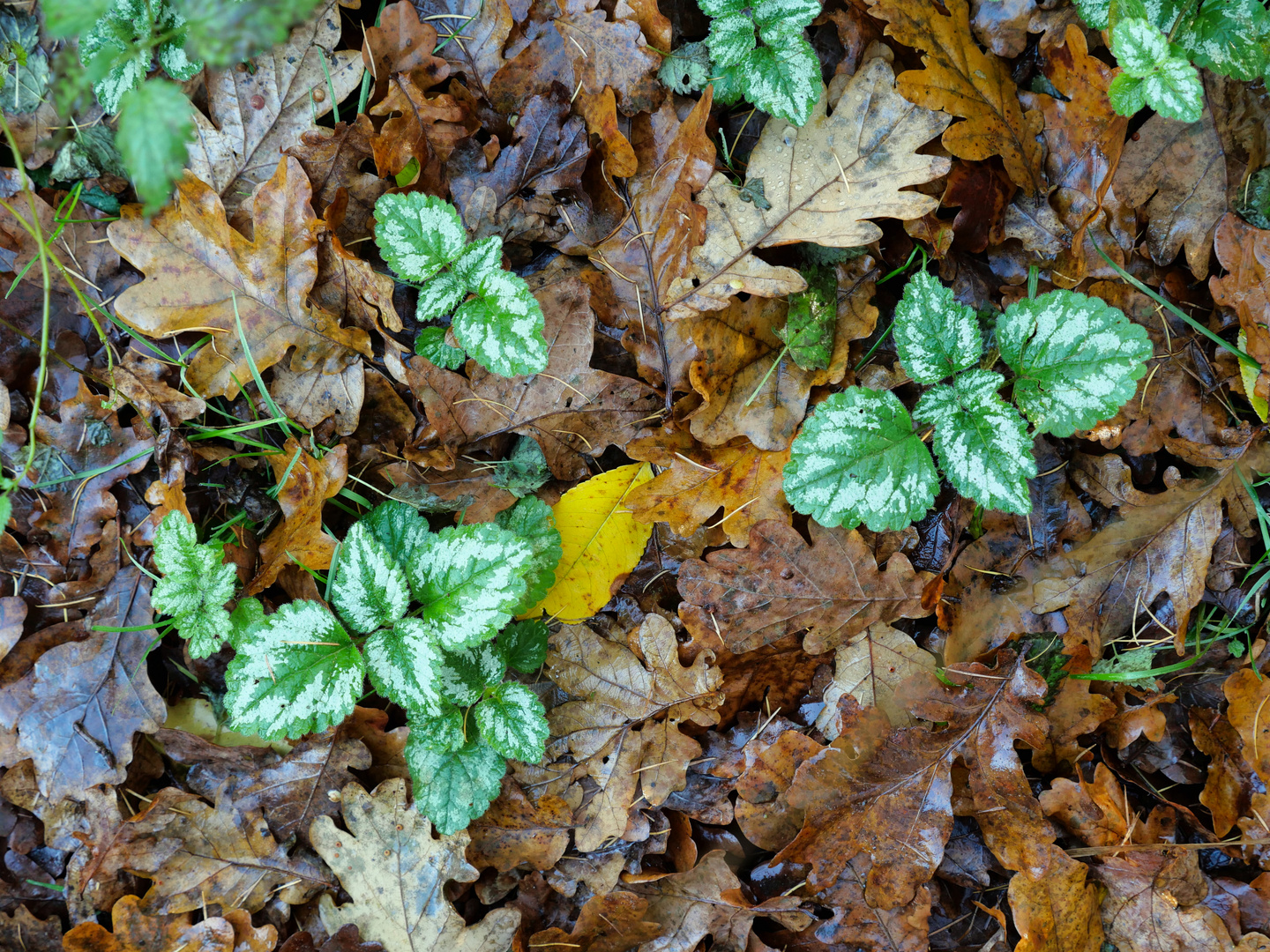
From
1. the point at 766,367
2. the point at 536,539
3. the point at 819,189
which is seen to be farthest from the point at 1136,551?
the point at 536,539

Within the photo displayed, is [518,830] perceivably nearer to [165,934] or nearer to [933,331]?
[165,934]

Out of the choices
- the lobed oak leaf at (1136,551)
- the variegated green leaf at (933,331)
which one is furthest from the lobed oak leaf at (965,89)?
the lobed oak leaf at (1136,551)

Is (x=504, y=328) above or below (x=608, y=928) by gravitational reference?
above

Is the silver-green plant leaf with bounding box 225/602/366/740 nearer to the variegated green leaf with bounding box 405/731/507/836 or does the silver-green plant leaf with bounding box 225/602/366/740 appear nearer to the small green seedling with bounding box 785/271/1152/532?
the variegated green leaf with bounding box 405/731/507/836

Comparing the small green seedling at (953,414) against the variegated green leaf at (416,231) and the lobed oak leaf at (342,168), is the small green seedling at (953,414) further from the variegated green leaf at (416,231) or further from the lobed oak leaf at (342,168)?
the lobed oak leaf at (342,168)

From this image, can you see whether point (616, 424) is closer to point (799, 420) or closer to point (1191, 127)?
point (799, 420)

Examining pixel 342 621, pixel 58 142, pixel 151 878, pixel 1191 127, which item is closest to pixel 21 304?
pixel 58 142
